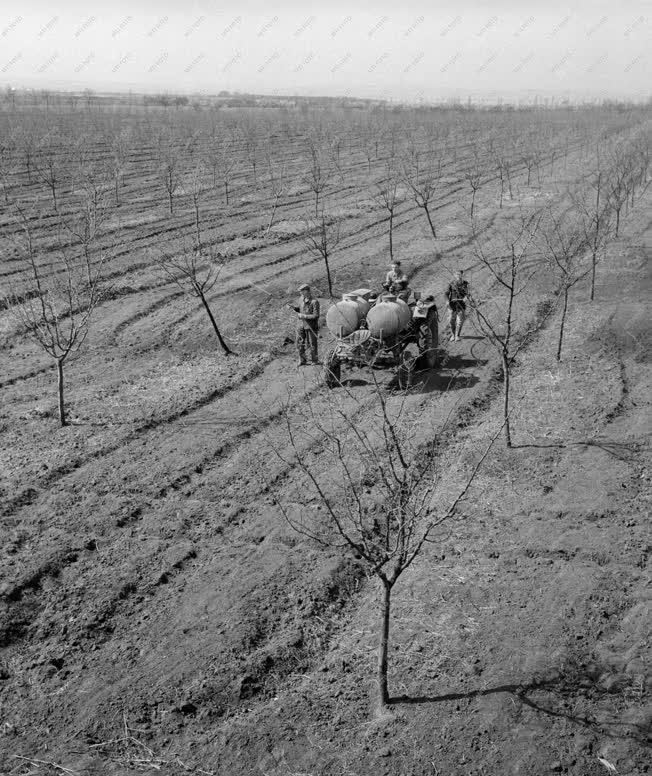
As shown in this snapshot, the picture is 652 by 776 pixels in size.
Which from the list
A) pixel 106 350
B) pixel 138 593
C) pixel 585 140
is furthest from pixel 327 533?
pixel 585 140

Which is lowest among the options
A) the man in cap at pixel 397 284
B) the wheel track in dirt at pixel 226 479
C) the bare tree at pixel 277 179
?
the wheel track in dirt at pixel 226 479

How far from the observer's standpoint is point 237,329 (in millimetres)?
13656

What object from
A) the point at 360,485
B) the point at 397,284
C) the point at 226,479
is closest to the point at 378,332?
the point at 397,284

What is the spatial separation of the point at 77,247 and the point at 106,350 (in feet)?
27.1

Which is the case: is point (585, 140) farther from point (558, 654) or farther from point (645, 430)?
point (558, 654)

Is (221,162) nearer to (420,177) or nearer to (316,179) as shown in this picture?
(420,177)

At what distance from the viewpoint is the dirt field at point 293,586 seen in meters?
5.01

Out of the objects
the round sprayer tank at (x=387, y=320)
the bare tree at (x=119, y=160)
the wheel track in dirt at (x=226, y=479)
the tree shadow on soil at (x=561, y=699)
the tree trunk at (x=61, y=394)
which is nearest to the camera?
the tree shadow on soil at (x=561, y=699)

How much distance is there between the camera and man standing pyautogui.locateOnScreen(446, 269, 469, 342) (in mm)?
12109

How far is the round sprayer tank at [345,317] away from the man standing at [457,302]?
86.0 inches

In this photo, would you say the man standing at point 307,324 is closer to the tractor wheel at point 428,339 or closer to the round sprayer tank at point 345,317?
the round sprayer tank at point 345,317

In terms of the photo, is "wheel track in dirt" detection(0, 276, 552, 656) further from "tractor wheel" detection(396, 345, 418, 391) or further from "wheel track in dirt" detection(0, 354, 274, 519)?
"wheel track in dirt" detection(0, 354, 274, 519)

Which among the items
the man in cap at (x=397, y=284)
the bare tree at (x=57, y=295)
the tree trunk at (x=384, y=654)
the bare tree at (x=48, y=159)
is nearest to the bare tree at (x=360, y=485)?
the tree trunk at (x=384, y=654)

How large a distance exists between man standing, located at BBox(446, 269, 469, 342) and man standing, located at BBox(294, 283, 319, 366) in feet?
8.05
